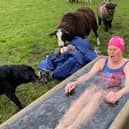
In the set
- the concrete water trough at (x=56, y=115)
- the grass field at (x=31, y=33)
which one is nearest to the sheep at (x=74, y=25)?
the grass field at (x=31, y=33)

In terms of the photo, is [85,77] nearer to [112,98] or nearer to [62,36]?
[112,98]

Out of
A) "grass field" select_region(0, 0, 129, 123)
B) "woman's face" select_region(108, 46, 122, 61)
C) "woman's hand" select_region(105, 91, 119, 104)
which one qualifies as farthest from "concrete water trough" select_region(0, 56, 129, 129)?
"grass field" select_region(0, 0, 129, 123)

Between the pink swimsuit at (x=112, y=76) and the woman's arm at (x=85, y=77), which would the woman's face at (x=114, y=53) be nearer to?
the pink swimsuit at (x=112, y=76)

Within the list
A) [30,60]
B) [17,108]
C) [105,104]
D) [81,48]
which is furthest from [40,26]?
[105,104]

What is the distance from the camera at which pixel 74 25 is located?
8.66 m

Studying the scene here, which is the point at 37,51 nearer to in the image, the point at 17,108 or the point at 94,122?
the point at 17,108

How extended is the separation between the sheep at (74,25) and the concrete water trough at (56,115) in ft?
11.1

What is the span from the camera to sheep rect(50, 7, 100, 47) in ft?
27.2

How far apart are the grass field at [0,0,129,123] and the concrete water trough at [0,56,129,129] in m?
1.17

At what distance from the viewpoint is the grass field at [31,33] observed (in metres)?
6.59

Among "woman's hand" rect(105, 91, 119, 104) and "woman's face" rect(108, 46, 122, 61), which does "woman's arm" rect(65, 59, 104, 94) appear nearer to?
"woman's face" rect(108, 46, 122, 61)

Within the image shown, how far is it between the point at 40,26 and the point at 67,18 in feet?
10.9

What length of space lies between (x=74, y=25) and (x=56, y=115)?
176 inches

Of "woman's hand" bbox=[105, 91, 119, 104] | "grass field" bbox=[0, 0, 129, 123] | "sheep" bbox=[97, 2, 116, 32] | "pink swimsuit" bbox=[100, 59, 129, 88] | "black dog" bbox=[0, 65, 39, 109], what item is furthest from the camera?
"sheep" bbox=[97, 2, 116, 32]
